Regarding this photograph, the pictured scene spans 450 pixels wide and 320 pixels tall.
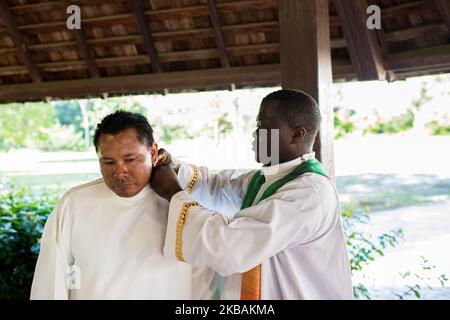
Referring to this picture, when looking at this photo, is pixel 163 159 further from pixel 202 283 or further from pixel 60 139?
pixel 60 139

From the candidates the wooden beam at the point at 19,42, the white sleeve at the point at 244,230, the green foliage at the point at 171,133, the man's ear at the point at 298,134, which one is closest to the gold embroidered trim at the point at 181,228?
the white sleeve at the point at 244,230

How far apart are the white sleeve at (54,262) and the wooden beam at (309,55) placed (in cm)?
145

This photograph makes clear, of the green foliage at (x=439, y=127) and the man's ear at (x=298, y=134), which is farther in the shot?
the green foliage at (x=439, y=127)

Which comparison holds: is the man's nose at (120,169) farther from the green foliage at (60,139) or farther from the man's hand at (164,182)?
the green foliage at (60,139)

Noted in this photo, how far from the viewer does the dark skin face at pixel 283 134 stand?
85.0 inches

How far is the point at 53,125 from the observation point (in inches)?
770

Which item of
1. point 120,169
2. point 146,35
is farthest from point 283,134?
point 146,35

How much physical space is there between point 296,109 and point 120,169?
28.4 inches

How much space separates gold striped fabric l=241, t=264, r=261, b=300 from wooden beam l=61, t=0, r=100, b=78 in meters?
4.27

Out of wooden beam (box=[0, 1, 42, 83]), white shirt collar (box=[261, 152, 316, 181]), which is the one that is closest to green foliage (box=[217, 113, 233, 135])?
wooden beam (box=[0, 1, 42, 83])

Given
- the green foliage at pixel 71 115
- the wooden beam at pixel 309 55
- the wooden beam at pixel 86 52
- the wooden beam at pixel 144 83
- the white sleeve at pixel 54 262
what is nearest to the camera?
the white sleeve at pixel 54 262

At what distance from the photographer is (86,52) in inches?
229

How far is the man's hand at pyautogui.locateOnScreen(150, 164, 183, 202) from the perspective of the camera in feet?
6.75

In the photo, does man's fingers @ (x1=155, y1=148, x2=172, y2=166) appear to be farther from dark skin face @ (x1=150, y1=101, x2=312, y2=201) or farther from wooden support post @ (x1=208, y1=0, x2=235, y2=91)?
wooden support post @ (x1=208, y1=0, x2=235, y2=91)
